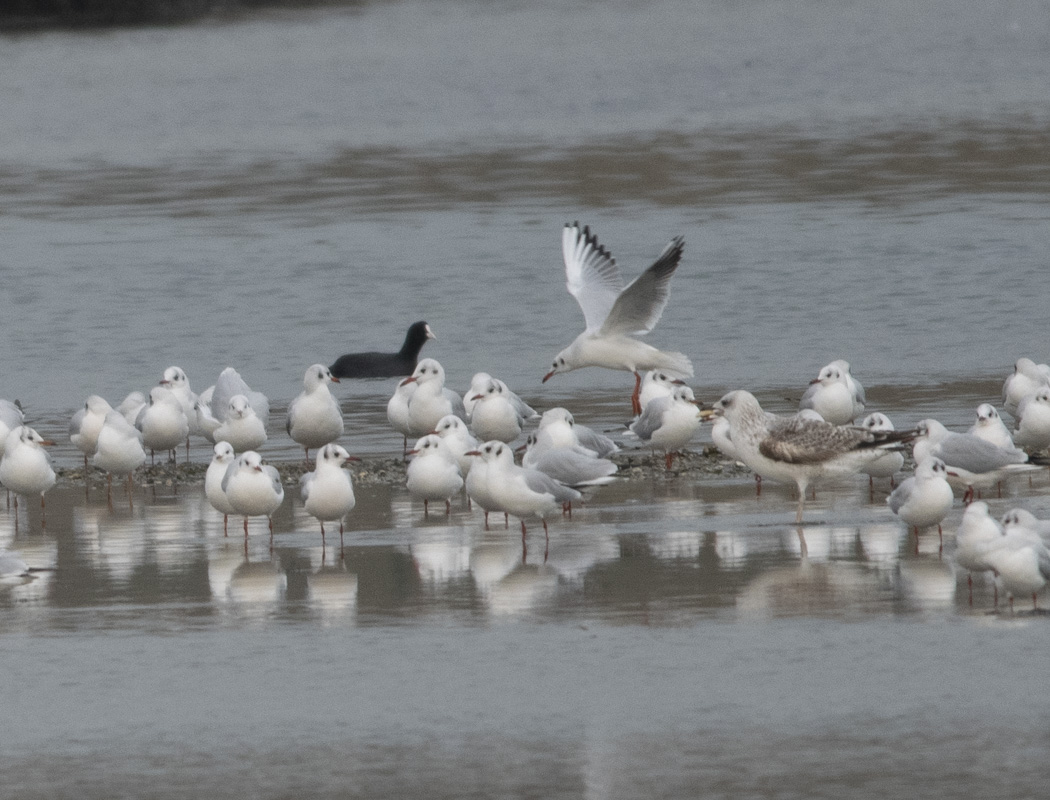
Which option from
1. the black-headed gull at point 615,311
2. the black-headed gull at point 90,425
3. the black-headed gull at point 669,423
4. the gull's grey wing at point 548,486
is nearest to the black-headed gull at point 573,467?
the gull's grey wing at point 548,486

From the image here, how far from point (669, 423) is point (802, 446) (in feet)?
6.22

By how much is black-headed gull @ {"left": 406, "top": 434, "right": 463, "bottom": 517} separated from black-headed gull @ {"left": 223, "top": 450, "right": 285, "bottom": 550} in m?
0.85

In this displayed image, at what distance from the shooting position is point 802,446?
10500 mm

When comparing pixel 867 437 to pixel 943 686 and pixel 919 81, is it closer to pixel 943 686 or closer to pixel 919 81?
pixel 943 686

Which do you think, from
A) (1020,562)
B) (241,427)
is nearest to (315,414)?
(241,427)

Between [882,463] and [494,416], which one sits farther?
[494,416]

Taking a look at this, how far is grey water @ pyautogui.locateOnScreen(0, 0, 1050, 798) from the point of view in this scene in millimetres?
6891

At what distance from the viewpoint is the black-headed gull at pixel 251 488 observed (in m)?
10.2

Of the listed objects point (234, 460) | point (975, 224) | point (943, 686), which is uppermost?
point (975, 224)

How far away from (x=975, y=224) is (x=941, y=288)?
4.36 meters

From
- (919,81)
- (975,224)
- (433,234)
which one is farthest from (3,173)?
(919,81)

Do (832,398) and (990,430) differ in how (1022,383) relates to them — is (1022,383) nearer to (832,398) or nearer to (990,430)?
(832,398)

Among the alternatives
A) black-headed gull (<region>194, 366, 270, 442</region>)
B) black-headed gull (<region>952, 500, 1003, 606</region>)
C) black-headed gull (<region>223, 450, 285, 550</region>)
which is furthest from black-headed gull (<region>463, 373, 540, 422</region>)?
black-headed gull (<region>952, 500, 1003, 606</region>)

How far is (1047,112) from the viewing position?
3819 cm
